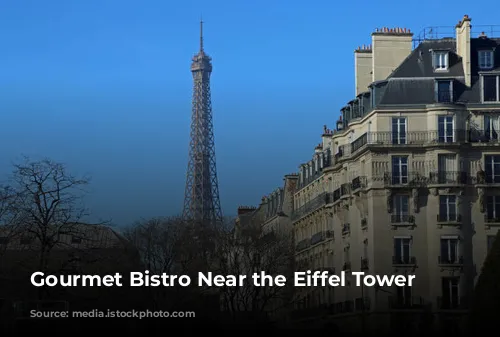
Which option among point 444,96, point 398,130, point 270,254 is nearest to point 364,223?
point 398,130

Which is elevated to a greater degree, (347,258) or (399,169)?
(399,169)

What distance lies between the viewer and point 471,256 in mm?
73500

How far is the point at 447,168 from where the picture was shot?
7350 cm

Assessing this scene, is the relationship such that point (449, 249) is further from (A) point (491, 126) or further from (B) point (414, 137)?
(A) point (491, 126)

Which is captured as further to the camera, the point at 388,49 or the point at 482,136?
the point at 388,49

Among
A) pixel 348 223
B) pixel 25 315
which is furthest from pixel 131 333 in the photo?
pixel 348 223

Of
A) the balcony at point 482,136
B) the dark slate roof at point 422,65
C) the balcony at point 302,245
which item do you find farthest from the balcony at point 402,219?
the balcony at point 302,245

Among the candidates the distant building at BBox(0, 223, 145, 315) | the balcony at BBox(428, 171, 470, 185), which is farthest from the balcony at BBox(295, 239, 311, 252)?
the balcony at BBox(428, 171, 470, 185)

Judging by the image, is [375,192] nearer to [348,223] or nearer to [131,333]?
[348,223]

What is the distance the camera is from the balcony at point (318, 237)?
87.9 meters

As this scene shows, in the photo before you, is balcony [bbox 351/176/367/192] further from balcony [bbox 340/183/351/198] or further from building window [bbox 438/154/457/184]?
building window [bbox 438/154/457/184]

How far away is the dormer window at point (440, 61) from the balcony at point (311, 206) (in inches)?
567

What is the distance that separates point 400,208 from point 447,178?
11.7 feet

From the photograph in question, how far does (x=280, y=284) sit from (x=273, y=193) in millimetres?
26636
